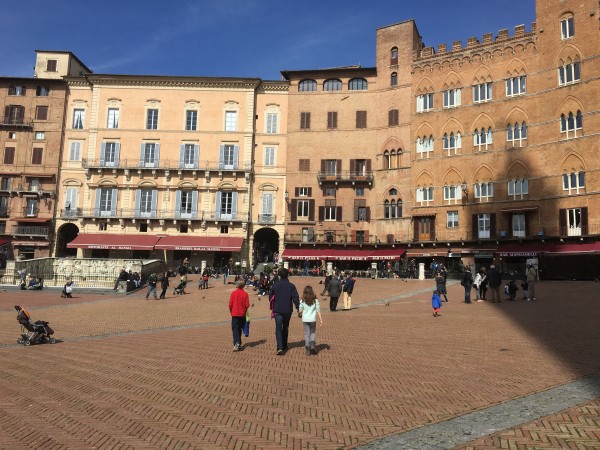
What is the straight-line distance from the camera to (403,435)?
5637 mm

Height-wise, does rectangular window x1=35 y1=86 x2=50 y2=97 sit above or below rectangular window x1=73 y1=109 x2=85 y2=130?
above

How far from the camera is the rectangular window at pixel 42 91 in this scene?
50.6m

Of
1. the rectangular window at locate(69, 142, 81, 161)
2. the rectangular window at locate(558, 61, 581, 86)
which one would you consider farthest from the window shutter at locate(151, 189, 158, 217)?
the rectangular window at locate(558, 61, 581, 86)

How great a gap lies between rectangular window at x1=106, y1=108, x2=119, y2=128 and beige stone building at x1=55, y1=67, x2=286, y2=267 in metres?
0.10

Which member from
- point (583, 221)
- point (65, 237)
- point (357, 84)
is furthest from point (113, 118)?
point (583, 221)

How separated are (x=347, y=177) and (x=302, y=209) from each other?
5.81 m

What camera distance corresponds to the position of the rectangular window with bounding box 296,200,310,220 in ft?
161

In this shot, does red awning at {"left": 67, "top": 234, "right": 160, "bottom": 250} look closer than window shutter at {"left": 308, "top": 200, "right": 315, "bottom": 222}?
Yes

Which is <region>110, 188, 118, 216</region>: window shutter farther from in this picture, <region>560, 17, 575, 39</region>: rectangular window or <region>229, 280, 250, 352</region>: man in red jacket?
<region>560, 17, 575, 39</region>: rectangular window

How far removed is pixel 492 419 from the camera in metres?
6.11

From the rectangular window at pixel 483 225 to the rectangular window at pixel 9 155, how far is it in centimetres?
4849

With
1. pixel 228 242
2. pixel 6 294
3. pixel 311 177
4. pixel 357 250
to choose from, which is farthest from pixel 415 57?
pixel 6 294

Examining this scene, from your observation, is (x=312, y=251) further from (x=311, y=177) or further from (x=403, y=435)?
(x=403, y=435)

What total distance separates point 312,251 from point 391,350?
122 ft
